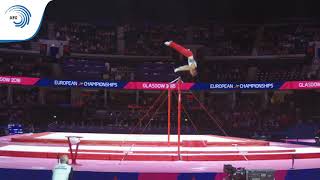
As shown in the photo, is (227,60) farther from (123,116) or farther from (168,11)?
(123,116)

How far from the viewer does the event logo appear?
6.14m

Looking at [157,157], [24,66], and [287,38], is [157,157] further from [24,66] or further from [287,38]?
[287,38]

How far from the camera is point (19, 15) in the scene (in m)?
6.21

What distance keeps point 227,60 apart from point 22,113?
11756 mm

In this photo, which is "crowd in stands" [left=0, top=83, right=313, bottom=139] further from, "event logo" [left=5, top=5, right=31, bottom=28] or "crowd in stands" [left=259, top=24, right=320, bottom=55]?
"event logo" [left=5, top=5, right=31, bottom=28]

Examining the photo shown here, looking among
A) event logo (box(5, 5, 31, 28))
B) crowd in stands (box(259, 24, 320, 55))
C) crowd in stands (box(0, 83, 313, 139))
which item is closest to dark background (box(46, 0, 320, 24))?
crowd in stands (box(259, 24, 320, 55))

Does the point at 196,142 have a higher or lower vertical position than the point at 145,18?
lower

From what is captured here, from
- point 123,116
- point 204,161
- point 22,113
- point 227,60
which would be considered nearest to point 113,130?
point 123,116

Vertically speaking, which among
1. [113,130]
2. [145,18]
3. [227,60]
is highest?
[145,18]

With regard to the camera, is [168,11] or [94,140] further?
[168,11]

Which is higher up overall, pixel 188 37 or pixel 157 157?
pixel 188 37

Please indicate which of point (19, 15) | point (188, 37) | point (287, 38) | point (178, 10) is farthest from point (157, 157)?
point (287, 38)

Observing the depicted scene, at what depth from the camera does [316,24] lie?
25.2 meters

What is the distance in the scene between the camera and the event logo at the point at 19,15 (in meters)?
6.14
